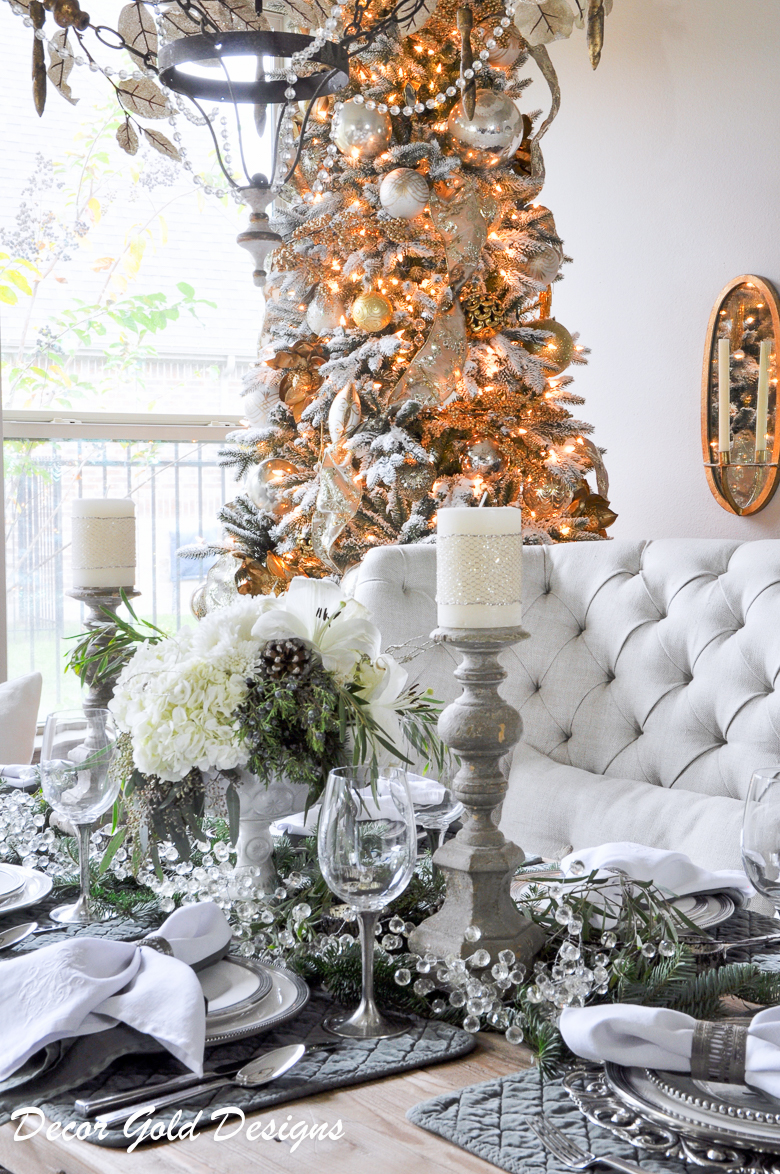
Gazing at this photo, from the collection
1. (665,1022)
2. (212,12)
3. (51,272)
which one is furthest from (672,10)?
(665,1022)

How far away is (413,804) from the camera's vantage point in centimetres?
110

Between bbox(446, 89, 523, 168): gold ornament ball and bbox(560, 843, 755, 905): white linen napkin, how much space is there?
2114mm

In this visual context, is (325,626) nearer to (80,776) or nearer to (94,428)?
(80,776)

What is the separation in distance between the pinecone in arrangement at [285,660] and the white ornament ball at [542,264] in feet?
7.22

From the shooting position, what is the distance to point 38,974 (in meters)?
0.79

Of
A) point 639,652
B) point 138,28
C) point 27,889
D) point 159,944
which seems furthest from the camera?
point 639,652

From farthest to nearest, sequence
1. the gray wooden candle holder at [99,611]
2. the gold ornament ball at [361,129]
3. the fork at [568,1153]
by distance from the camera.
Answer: the gold ornament ball at [361,129] → the gray wooden candle holder at [99,611] → the fork at [568,1153]

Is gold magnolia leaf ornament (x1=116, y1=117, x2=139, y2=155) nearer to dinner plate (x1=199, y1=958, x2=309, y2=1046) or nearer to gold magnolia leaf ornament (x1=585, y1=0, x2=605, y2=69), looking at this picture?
gold magnolia leaf ornament (x1=585, y1=0, x2=605, y2=69)

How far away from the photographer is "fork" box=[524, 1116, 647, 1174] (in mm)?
630

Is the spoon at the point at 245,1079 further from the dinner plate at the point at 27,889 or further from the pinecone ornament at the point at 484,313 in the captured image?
the pinecone ornament at the point at 484,313

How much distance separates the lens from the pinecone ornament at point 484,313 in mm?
2938

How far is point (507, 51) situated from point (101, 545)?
6.89ft

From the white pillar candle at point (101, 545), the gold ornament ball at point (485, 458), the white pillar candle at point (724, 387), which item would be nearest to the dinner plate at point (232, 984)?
the white pillar candle at point (101, 545)

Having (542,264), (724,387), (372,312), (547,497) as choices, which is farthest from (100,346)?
(724,387)
